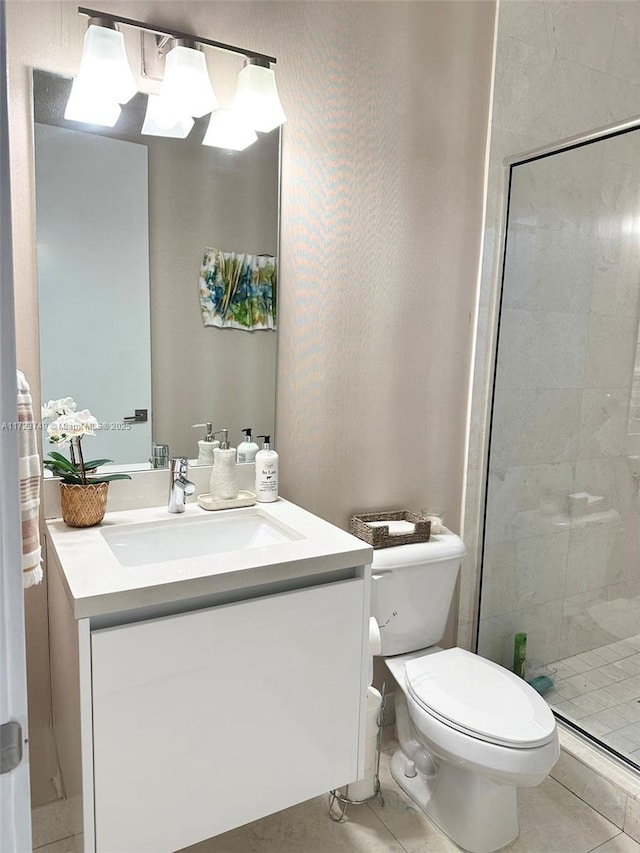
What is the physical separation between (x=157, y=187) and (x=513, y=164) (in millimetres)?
1213

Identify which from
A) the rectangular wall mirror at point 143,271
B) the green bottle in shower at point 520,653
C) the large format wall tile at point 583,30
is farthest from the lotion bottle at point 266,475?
the large format wall tile at point 583,30

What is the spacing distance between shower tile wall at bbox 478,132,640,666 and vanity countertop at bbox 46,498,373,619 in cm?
100

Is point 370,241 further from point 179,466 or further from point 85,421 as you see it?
point 85,421

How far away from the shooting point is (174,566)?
128 centimetres

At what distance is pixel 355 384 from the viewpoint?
78.3 inches

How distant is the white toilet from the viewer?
155cm

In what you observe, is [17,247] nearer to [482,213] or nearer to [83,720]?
[83,720]

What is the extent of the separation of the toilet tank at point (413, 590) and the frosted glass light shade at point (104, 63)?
1384 mm

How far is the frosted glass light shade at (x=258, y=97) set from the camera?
5.35 ft

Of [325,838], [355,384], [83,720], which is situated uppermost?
[355,384]

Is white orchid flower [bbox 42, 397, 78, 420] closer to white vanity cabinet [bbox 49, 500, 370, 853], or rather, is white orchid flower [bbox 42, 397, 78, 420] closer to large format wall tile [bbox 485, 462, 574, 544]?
white vanity cabinet [bbox 49, 500, 370, 853]

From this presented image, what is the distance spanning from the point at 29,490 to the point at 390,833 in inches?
53.1

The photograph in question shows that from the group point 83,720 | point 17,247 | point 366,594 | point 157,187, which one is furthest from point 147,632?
point 157,187

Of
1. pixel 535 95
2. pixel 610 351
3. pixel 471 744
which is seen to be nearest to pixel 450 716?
pixel 471 744
